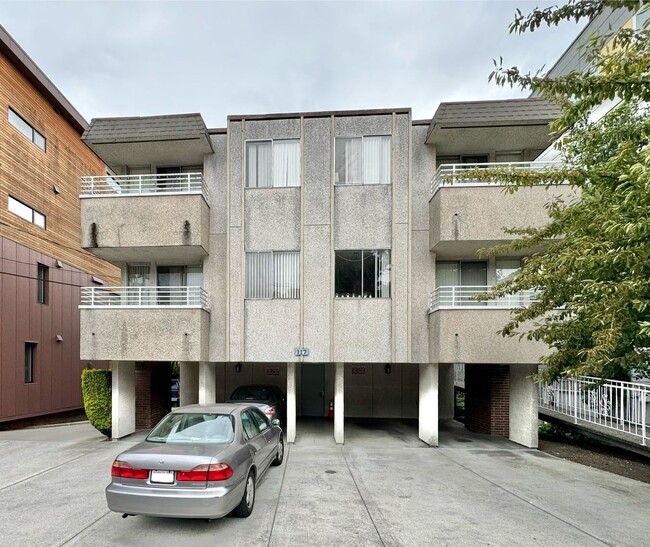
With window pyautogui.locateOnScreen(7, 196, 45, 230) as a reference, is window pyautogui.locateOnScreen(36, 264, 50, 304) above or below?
below

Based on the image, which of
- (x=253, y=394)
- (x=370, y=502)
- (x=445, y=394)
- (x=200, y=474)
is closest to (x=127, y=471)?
(x=200, y=474)

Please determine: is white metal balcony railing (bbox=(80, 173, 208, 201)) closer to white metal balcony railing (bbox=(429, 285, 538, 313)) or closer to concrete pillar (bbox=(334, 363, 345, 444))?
concrete pillar (bbox=(334, 363, 345, 444))

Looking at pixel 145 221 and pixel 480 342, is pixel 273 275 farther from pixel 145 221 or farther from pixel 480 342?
pixel 480 342

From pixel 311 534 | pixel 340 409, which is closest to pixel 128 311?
pixel 340 409

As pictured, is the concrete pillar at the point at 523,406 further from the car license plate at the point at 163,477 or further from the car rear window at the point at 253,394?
the car license plate at the point at 163,477

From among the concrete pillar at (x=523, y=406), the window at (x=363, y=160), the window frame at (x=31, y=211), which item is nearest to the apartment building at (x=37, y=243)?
the window frame at (x=31, y=211)

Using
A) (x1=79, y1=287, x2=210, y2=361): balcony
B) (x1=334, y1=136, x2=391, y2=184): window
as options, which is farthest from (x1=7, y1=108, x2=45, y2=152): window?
(x1=334, y1=136, x2=391, y2=184): window

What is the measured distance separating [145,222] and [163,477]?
7454mm

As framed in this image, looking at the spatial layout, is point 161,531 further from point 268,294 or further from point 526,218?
point 526,218

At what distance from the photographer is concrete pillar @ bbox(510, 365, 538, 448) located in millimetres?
10156

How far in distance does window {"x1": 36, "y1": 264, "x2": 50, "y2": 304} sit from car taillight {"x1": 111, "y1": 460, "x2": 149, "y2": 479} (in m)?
14.0

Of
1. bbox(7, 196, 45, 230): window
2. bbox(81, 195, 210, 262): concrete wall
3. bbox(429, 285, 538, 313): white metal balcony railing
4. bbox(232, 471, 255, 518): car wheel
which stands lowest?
bbox(232, 471, 255, 518): car wheel

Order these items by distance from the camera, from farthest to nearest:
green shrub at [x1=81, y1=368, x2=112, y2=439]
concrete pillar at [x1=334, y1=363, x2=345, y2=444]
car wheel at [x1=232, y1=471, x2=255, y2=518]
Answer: green shrub at [x1=81, y1=368, x2=112, y2=439] < concrete pillar at [x1=334, y1=363, x2=345, y2=444] < car wheel at [x1=232, y1=471, x2=255, y2=518]

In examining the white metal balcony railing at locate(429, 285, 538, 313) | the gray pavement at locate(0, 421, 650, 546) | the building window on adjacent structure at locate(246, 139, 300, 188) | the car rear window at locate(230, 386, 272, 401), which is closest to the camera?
the gray pavement at locate(0, 421, 650, 546)
